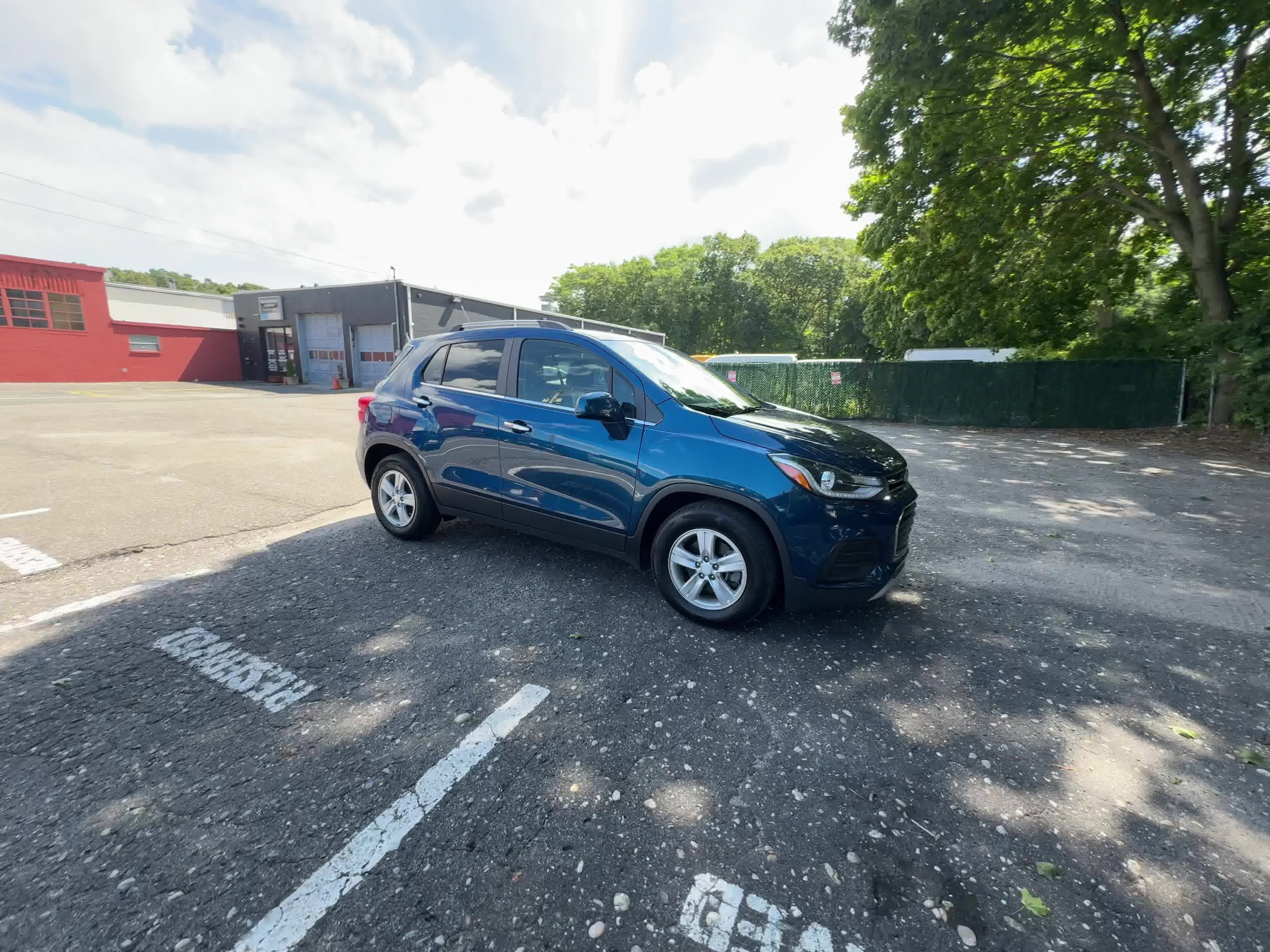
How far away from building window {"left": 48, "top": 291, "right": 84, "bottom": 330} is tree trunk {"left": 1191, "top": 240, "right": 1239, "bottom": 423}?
4302 cm

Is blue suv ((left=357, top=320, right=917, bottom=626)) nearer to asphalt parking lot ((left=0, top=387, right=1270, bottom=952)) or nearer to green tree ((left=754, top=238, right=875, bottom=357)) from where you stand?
asphalt parking lot ((left=0, top=387, right=1270, bottom=952))

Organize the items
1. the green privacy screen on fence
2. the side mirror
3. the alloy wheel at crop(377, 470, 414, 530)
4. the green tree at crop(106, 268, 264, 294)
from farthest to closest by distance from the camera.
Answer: the green tree at crop(106, 268, 264, 294) < the green privacy screen on fence < the alloy wheel at crop(377, 470, 414, 530) < the side mirror

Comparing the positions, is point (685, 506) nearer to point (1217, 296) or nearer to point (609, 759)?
point (609, 759)

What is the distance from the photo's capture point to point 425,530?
4781 mm

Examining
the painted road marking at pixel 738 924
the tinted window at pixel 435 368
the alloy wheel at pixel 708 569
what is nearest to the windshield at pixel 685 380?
the alloy wheel at pixel 708 569

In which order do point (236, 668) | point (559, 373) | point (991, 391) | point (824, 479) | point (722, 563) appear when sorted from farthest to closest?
1. point (991, 391)
2. point (559, 373)
3. point (722, 563)
4. point (824, 479)
5. point (236, 668)

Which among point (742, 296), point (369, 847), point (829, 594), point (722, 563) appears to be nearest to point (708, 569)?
point (722, 563)

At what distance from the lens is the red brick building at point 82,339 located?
2559cm

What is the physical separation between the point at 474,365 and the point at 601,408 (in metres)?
1.48

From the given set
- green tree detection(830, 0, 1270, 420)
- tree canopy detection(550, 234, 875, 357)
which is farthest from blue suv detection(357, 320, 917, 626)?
tree canopy detection(550, 234, 875, 357)

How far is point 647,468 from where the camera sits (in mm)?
3516

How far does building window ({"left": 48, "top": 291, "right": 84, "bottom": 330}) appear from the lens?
87.9 feet

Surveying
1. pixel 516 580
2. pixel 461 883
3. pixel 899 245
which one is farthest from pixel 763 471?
pixel 899 245

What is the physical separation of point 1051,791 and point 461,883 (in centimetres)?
227
